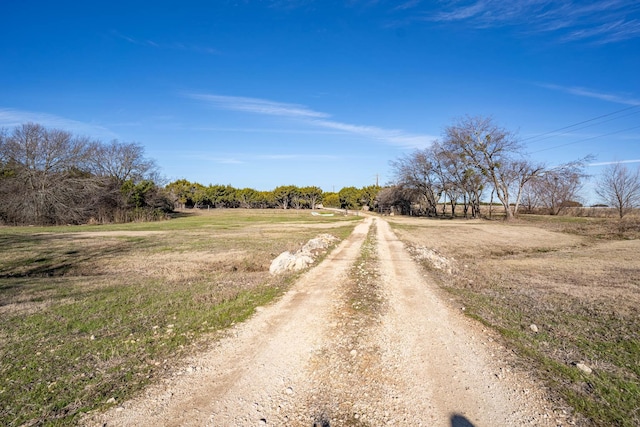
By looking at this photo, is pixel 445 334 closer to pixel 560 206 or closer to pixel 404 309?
pixel 404 309

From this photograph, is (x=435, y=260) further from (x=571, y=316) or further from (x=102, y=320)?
(x=102, y=320)

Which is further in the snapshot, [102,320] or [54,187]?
[54,187]

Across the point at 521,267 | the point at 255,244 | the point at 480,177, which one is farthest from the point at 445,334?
the point at 480,177

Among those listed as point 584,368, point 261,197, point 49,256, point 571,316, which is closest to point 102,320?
point 584,368

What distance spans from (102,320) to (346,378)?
19.3 feet

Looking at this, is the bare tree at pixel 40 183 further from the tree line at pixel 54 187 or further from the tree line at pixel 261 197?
the tree line at pixel 261 197

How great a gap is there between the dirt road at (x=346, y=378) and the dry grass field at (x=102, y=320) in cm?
61

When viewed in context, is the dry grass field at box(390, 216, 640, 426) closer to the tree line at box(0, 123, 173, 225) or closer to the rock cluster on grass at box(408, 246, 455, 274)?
the rock cluster on grass at box(408, 246, 455, 274)

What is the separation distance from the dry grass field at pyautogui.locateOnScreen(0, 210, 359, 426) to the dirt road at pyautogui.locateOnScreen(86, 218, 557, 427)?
0.61 m

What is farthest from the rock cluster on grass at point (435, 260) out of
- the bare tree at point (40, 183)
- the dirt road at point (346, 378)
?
the bare tree at point (40, 183)

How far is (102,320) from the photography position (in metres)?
7.09

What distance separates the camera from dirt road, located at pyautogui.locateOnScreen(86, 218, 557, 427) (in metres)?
3.78

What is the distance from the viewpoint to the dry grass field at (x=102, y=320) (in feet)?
14.0

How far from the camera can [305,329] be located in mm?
6555
